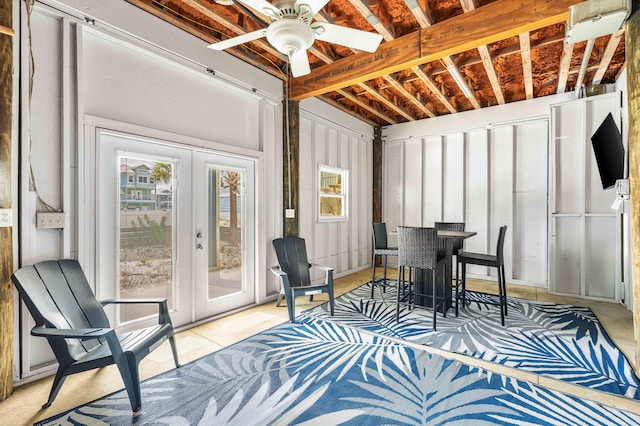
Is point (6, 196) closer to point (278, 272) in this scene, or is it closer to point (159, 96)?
point (159, 96)

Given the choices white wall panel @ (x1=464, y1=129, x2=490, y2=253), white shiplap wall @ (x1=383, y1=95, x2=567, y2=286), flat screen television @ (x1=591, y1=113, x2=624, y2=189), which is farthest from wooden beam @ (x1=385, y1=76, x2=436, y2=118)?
flat screen television @ (x1=591, y1=113, x2=624, y2=189)

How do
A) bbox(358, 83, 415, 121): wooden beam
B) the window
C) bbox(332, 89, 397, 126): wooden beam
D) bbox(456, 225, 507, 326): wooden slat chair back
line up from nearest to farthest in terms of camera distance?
1. bbox(456, 225, 507, 326): wooden slat chair back
2. bbox(358, 83, 415, 121): wooden beam
3. bbox(332, 89, 397, 126): wooden beam
4. the window

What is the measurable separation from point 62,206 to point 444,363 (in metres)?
3.35

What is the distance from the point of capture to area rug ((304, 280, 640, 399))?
2.46 m

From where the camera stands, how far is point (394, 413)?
1965 millimetres

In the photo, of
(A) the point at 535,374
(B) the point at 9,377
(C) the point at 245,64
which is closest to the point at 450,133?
(C) the point at 245,64

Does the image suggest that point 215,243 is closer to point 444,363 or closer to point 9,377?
point 9,377

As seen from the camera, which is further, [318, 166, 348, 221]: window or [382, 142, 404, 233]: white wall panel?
[382, 142, 404, 233]: white wall panel

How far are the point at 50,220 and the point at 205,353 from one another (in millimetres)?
1635

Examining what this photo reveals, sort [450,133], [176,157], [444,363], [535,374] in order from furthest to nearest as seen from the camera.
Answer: [450,133] < [176,157] < [444,363] < [535,374]

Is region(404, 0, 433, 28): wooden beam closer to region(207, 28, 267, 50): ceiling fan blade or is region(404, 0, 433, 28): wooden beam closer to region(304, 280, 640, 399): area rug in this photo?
region(207, 28, 267, 50): ceiling fan blade

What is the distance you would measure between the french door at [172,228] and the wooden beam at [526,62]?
11.0ft

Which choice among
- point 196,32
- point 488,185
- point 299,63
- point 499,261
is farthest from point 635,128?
point 196,32

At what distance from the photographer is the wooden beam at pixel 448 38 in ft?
A: 8.85
